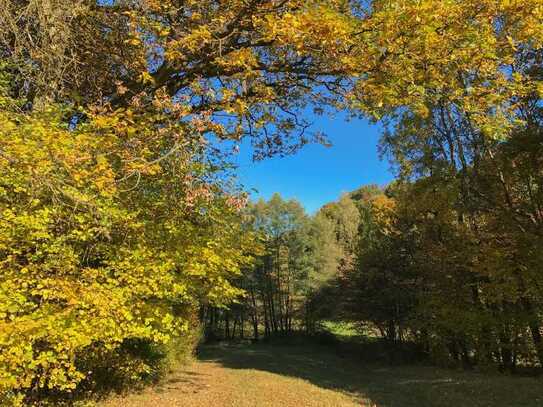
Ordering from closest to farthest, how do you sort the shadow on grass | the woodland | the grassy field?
the woodland
the grassy field
the shadow on grass

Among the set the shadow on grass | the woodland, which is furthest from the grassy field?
the woodland

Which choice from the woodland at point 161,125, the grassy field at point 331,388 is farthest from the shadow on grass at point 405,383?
the woodland at point 161,125

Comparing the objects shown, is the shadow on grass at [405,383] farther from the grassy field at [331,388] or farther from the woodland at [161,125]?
the woodland at [161,125]

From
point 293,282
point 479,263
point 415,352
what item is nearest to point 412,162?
point 479,263

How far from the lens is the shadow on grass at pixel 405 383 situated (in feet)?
38.0

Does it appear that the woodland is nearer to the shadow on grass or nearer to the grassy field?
the grassy field

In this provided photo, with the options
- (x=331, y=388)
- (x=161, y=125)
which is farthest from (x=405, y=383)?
(x=161, y=125)

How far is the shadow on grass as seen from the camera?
11.6m

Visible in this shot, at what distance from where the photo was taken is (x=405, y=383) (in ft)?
50.4

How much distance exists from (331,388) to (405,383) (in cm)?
319

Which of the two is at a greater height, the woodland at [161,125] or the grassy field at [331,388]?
the woodland at [161,125]

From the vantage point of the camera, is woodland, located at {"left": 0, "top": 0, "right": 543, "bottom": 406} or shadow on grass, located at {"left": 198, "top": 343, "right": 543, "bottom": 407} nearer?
woodland, located at {"left": 0, "top": 0, "right": 543, "bottom": 406}

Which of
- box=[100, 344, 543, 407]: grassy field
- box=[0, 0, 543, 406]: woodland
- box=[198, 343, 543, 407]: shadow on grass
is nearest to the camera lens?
box=[0, 0, 543, 406]: woodland

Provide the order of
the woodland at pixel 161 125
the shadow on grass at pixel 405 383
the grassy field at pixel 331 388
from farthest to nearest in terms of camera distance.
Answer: the shadow on grass at pixel 405 383
the grassy field at pixel 331 388
the woodland at pixel 161 125
